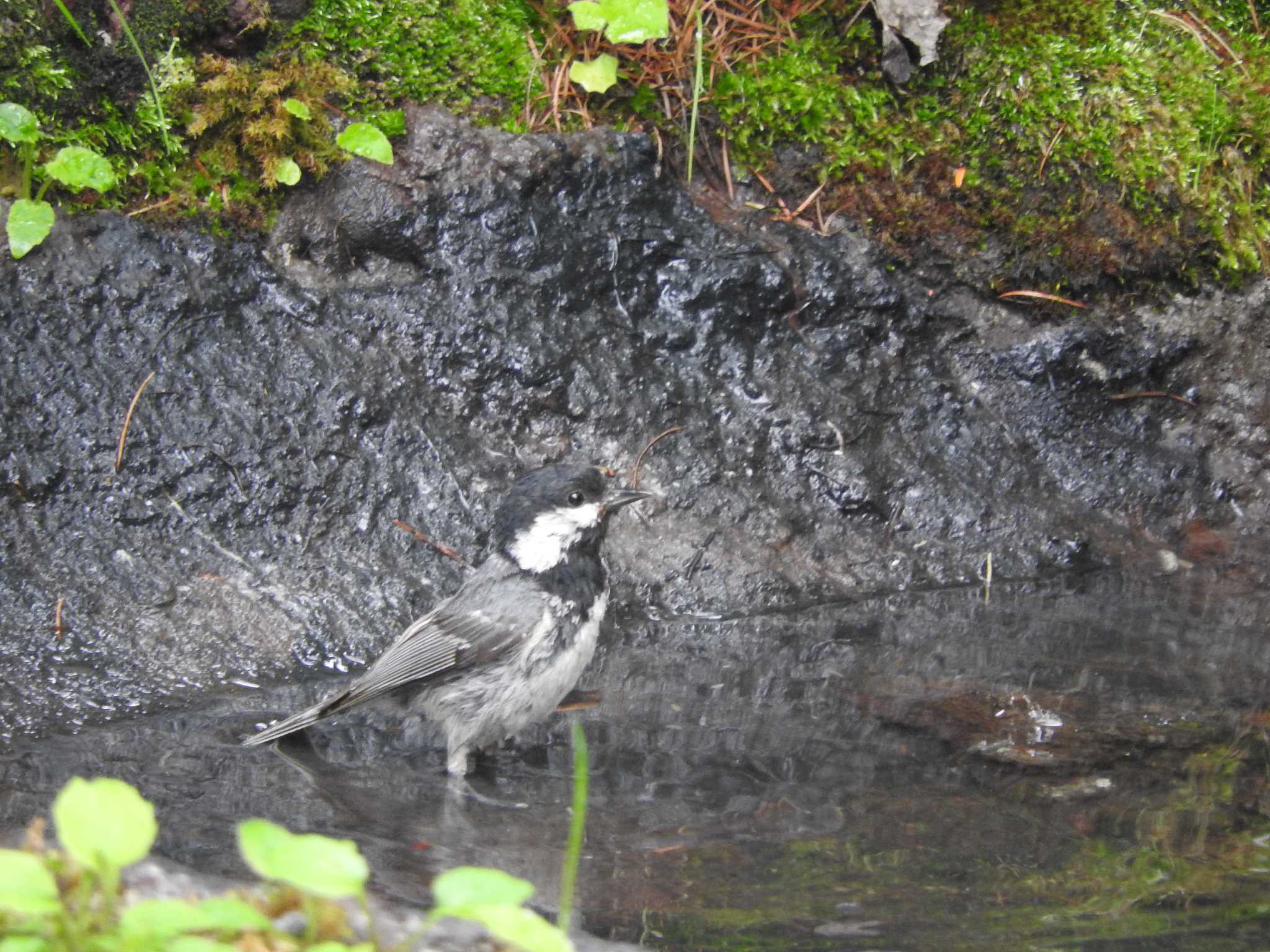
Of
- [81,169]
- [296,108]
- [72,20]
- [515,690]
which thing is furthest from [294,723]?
[72,20]

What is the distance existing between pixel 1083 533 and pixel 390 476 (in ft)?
10.4

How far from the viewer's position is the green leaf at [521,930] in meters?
1.77

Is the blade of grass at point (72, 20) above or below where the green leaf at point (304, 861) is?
above

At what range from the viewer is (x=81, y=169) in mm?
4652

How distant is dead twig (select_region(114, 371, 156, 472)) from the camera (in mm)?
4555

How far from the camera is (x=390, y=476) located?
16.1ft

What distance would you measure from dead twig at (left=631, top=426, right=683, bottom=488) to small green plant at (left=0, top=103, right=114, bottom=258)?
2.48m

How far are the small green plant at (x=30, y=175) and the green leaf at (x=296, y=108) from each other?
780 millimetres

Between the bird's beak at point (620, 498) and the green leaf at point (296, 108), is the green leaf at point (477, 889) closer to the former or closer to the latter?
the bird's beak at point (620, 498)

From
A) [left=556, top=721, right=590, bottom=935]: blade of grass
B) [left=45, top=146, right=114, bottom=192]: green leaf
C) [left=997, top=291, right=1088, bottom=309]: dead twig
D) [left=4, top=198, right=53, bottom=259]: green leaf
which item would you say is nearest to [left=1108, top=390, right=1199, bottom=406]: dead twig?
[left=997, top=291, right=1088, bottom=309]: dead twig

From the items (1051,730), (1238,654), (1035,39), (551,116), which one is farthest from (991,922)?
(1035,39)

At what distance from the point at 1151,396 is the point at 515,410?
3151 mm

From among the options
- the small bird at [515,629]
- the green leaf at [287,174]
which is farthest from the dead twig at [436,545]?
the green leaf at [287,174]

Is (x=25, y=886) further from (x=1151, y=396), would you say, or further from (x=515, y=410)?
(x=1151, y=396)
